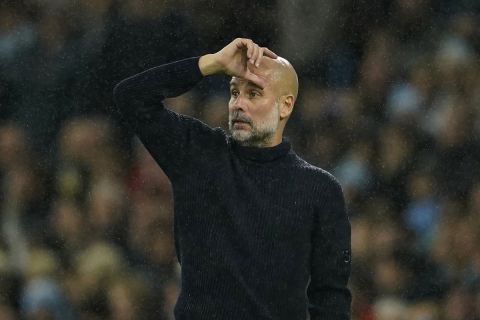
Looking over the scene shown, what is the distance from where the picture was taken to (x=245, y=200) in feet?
9.27

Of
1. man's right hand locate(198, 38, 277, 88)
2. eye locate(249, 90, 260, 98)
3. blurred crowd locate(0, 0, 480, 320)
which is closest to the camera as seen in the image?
man's right hand locate(198, 38, 277, 88)

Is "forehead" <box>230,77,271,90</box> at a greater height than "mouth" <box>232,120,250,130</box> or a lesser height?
greater

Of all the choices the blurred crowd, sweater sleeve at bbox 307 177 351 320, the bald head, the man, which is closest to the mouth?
the man

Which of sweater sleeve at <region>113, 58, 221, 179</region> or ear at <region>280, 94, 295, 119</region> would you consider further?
ear at <region>280, 94, 295, 119</region>

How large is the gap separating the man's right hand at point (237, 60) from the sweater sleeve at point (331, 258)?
37 cm

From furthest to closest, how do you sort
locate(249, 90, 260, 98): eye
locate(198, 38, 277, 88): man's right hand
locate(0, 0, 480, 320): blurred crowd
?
locate(0, 0, 480, 320): blurred crowd < locate(249, 90, 260, 98): eye < locate(198, 38, 277, 88): man's right hand

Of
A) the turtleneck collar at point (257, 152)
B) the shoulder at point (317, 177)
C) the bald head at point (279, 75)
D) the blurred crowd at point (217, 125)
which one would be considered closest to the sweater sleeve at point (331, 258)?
the shoulder at point (317, 177)

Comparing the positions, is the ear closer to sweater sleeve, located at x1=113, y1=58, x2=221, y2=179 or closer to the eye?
the eye

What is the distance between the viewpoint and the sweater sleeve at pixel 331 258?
2865mm

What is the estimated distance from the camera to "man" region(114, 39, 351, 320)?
275 centimetres

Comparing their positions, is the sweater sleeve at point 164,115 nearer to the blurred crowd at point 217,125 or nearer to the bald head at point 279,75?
the bald head at point 279,75

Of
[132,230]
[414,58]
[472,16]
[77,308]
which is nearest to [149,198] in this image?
[132,230]

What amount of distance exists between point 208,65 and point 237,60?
0.07 metres

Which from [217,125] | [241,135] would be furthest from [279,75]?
[217,125]
